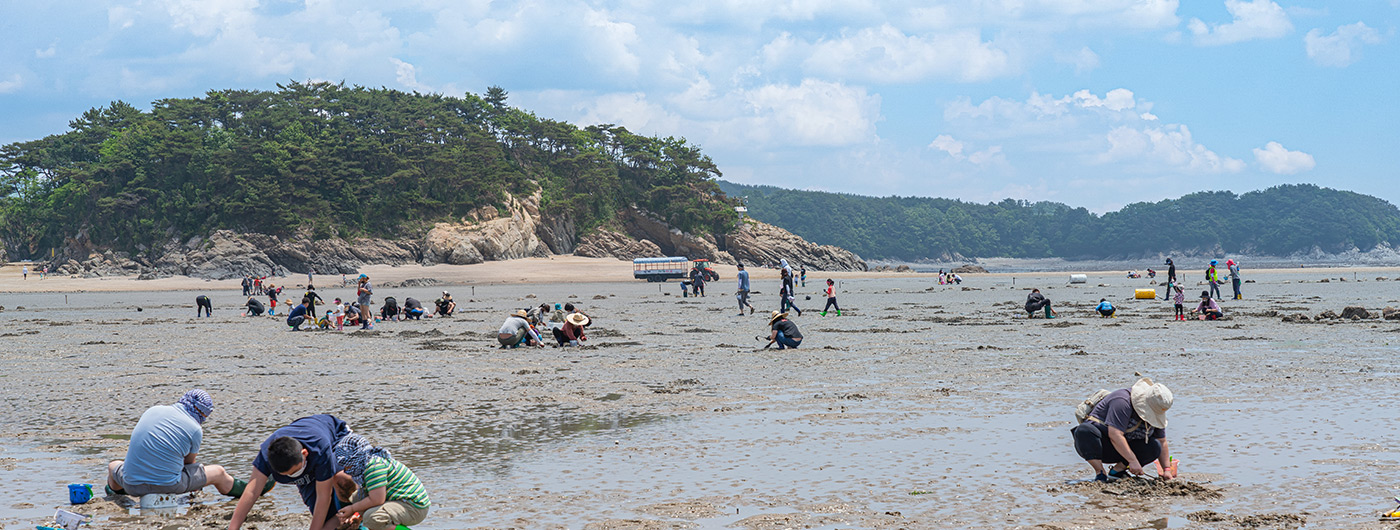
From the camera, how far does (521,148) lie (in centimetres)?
12412

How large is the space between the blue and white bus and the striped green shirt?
78392 mm

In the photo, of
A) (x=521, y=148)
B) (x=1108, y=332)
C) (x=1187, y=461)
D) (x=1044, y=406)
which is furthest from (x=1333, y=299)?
(x=521, y=148)

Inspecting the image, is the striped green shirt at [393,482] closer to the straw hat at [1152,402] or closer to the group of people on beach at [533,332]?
the straw hat at [1152,402]

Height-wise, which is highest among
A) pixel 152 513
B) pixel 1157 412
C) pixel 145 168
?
pixel 145 168

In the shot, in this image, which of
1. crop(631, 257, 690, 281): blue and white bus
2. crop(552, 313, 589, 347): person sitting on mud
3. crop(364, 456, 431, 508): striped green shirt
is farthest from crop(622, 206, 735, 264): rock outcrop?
crop(364, 456, 431, 508): striped green shirt

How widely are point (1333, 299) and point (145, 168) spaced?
10158cm

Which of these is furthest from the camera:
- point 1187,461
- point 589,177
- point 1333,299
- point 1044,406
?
point 589,177

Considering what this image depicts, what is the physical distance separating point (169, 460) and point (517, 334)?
46.4 ft

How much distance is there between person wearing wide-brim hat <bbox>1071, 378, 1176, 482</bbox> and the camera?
8.36 meters

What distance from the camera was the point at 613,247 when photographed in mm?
113688

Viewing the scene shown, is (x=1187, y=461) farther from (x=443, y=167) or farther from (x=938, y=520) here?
(x=443, y=167)

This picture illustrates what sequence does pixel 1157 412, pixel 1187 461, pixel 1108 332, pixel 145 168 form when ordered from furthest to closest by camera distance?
pixel 145 168 < pixel 1108 332 < pixel 1187 461 < pixel 1157 412

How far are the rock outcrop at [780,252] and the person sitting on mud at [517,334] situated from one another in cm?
9566

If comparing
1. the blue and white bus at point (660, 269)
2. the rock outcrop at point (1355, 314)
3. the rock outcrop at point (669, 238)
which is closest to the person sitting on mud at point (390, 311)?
the rock outcrop at point (1355, 314)
